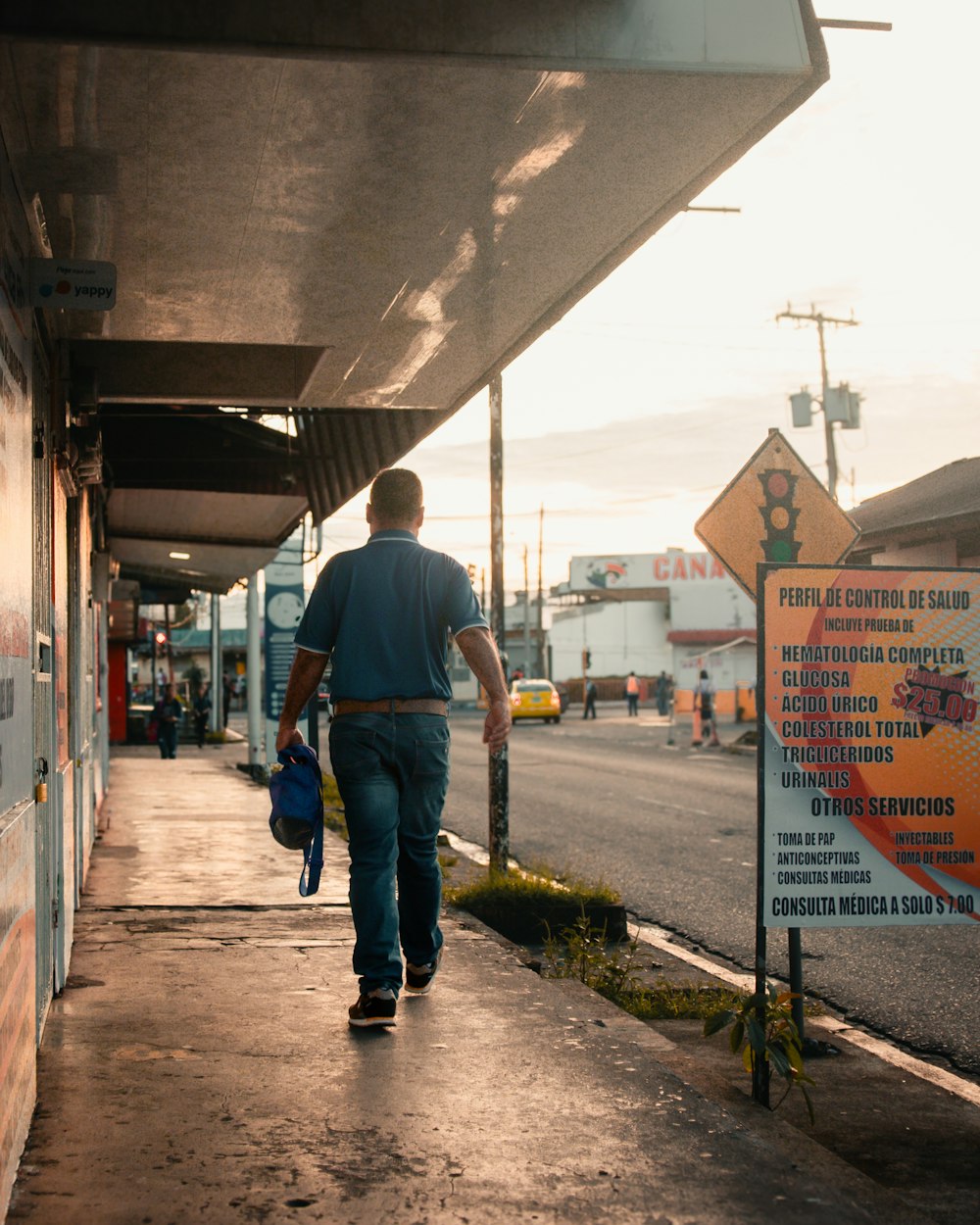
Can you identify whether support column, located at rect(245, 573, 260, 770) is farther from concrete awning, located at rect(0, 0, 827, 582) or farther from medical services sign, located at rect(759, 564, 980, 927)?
medical services sign, located at rect(759, 564, 980, 927)

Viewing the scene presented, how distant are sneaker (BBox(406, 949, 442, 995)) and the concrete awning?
2.74 meters

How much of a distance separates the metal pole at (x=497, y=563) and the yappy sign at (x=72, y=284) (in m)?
6.23

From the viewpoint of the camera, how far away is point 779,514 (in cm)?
825

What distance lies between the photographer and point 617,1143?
3.96 meters

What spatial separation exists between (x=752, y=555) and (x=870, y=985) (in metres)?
2.48

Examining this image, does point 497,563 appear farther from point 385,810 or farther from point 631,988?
point 385,810

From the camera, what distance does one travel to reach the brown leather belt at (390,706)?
538cm

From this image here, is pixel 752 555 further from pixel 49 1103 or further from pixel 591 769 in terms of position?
pixel 591 769

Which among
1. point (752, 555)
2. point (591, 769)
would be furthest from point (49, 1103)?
point (591, 769)

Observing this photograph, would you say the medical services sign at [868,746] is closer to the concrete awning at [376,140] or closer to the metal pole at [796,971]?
the metal pole at [796,971]

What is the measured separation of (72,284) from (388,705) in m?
1.82

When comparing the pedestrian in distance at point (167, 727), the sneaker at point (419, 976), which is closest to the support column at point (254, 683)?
the pedestrian in distance at point (167, 727)

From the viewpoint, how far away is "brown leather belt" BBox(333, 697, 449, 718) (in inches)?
212

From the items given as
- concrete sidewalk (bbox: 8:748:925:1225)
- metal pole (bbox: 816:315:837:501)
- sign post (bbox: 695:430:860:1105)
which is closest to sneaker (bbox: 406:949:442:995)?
concrete sidewalk (bbox: 8:748:925:1225)
